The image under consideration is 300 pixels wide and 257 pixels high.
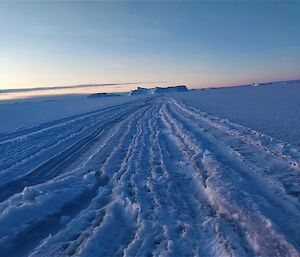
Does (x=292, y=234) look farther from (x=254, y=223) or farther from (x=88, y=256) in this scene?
(x=88, y=256)

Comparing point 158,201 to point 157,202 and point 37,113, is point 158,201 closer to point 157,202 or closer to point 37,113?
point 157,202

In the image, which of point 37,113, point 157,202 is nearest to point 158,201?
point 157,202

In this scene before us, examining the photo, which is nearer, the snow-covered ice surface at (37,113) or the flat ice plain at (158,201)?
the flat ice plain at (158,201)

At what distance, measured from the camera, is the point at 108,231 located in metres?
4.84

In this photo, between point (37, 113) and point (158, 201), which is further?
point (37, 113)

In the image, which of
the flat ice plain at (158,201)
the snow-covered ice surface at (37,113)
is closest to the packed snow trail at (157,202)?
the flat ice plain at (158,201)

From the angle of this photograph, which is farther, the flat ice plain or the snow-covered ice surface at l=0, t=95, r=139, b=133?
the snow-covered ice surface at l=0, t=95, r=139, b=133

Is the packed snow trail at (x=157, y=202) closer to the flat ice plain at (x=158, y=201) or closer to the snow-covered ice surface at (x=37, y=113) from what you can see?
the flat ice plain at (x=158, y=201)

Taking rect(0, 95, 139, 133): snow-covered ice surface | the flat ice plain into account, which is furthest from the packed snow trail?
rect(0, 95, 139, 133): snow-covered ice surface

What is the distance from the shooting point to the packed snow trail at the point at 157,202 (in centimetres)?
439

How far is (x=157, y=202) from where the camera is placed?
5.83 metres

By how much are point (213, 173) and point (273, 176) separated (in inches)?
50.1

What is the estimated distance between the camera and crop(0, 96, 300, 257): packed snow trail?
439 cm

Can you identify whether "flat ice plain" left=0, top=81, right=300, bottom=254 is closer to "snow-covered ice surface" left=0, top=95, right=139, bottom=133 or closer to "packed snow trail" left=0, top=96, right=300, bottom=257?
"packed snow trail" left=0, top=96, right=300, bottom=257
